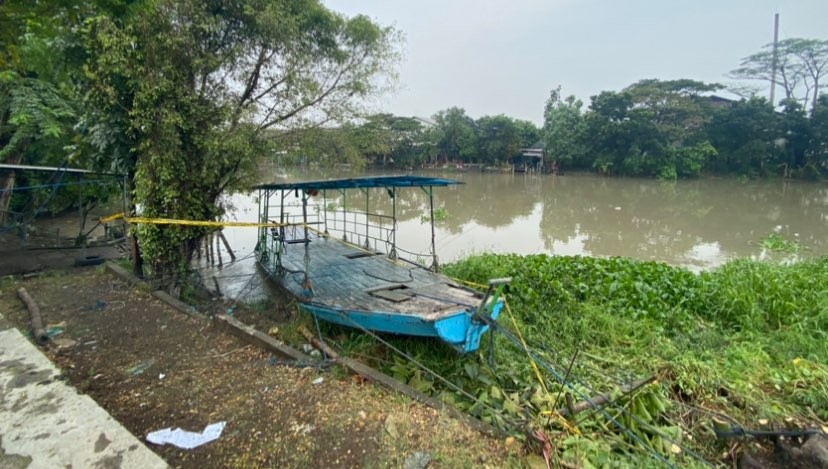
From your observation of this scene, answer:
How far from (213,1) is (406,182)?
4.06 meters

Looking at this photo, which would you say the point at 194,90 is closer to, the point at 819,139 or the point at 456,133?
the point at 456,133

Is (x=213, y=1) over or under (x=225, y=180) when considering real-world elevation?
over

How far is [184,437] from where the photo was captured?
2.81 meters

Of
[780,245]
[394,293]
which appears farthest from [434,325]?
[780,245]

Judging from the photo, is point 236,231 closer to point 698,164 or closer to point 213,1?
point 213,1

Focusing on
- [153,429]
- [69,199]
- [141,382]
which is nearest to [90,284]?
[141,382]

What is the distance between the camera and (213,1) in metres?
6.01

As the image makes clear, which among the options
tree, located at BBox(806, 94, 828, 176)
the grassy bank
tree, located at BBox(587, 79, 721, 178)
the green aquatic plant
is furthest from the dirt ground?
tree, located at BBox(806, 94, 828, 176)

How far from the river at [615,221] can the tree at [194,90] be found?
1416 millimetres

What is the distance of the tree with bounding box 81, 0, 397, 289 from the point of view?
5.52 metres

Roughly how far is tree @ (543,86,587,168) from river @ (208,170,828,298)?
849 centimetres

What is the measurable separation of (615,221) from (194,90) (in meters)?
14.9

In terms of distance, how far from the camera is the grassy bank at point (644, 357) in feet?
10.8

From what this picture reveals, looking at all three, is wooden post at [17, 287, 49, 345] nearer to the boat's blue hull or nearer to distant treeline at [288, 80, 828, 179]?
the boat's blue hull
